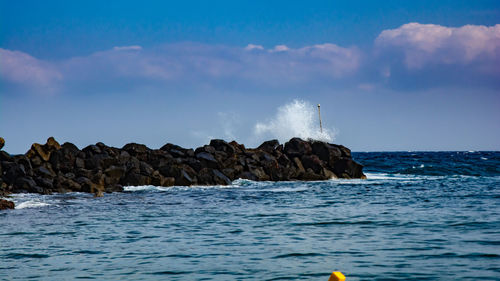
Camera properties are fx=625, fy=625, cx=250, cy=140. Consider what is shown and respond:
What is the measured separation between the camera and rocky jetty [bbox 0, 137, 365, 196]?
31156mm

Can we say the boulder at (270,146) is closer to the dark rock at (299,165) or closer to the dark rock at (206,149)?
the dark rock at (299,165)

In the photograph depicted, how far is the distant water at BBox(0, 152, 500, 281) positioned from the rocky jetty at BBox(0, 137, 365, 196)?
20.1 ft

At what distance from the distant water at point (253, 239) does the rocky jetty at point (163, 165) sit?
613 cm

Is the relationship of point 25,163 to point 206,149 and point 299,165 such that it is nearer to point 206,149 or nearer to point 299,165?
point 206,149

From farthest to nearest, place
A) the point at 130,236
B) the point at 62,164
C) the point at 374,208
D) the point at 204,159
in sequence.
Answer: the point at 204,159, the point at 62,164, the point at 374,208, the point at 130,236

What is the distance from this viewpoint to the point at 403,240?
13.3m

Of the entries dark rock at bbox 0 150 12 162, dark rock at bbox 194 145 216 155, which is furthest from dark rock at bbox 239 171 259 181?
dark rock at bbox 0 150 12 162

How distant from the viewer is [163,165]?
3816 cm

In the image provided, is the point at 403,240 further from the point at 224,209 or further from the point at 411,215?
the point at 224,209

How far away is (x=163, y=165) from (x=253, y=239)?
24814 mm

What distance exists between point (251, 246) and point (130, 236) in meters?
3.40

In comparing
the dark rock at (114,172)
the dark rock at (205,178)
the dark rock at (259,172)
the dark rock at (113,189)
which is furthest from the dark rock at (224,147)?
the dark rock at (113,189)

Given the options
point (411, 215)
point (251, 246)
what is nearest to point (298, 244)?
point (251, 246)

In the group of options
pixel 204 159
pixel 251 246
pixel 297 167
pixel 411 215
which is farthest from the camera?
pixel 297 167
